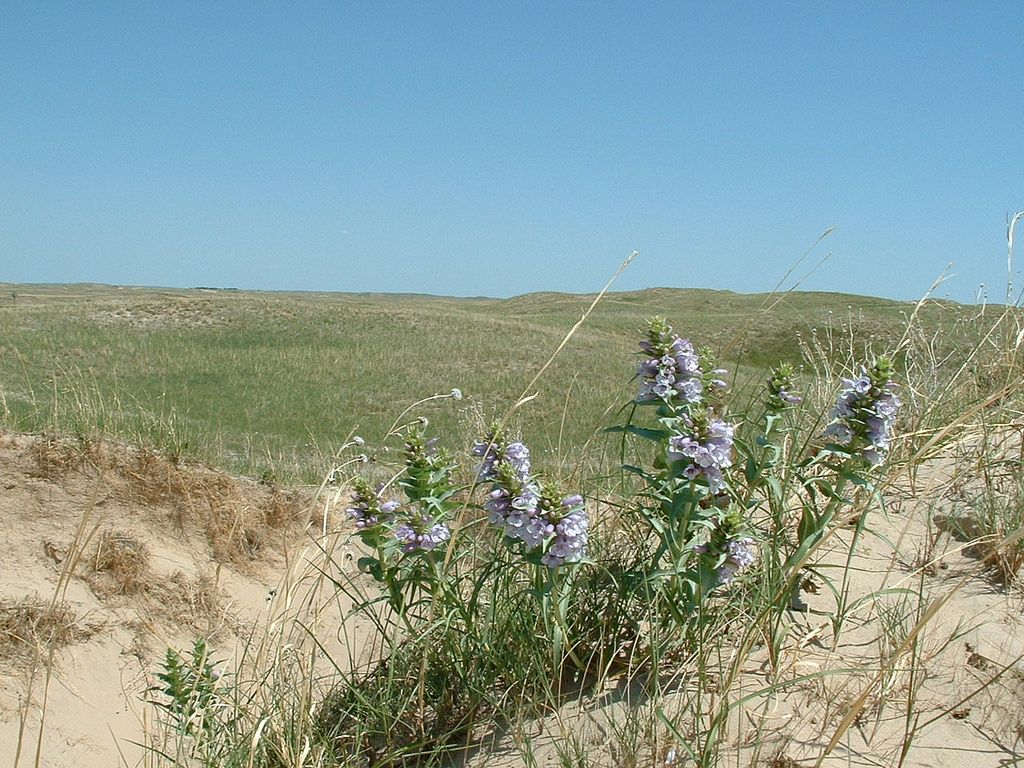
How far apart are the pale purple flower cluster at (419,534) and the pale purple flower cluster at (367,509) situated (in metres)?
0.12

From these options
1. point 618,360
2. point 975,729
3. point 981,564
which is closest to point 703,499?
point 975,729

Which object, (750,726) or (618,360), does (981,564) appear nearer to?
(750,726)

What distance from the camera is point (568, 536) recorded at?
218 cm

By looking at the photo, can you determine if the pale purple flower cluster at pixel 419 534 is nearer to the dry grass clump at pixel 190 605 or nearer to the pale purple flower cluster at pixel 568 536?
the pale purple flower cluster at pixel 568 536

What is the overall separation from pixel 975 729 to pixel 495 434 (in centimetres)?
147

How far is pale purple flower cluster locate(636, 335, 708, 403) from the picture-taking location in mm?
2311

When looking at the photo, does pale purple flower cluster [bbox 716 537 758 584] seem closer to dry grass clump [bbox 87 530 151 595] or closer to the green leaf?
the green leaf

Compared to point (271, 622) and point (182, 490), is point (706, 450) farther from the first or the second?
point (182, 490)

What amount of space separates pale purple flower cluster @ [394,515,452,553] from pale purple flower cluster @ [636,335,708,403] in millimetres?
702

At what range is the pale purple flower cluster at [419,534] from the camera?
7.88 feet

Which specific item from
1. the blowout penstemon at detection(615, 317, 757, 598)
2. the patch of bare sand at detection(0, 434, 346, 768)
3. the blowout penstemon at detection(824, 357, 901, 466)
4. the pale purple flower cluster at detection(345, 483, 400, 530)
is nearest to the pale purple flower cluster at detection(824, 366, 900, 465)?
the blowout penstemon at detection(824, 357, 901, 466)

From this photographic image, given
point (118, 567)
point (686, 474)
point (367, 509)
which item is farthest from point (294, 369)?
point (686, 474)

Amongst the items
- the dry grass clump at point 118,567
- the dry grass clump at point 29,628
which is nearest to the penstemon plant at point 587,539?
the dry grass clump at point 29,628

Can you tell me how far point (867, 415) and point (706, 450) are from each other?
2.15 feet
